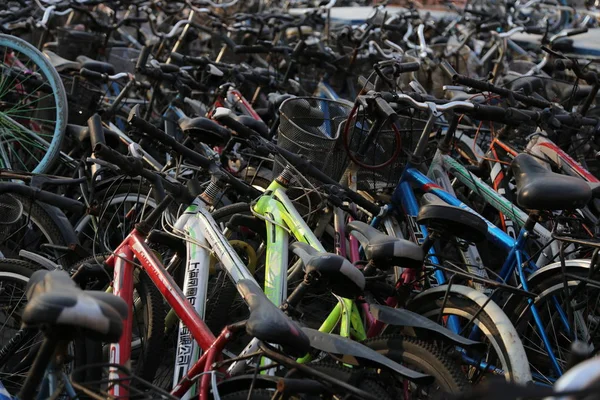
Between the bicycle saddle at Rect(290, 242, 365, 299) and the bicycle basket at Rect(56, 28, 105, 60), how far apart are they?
5494 millimetres

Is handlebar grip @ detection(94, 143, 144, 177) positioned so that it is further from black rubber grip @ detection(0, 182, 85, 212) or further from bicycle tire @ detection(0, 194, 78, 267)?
bicycle tire @ detection(0, 194, 78, 267)

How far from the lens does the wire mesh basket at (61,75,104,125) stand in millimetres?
6375

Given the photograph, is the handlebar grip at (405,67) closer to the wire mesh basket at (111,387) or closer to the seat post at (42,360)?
the wire mesh basket at (111,387)

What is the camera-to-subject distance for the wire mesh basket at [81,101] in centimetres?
638

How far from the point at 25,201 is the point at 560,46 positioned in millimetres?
5464

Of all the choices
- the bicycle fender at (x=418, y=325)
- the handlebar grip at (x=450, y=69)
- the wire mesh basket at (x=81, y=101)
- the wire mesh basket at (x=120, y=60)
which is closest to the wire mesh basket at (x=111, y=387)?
the bicycle fender at (x=418, y=325)

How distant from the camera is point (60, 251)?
16.2ft

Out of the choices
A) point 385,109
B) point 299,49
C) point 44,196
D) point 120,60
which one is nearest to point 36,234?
point 44,196

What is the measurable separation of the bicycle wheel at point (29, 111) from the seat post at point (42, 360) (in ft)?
10.5

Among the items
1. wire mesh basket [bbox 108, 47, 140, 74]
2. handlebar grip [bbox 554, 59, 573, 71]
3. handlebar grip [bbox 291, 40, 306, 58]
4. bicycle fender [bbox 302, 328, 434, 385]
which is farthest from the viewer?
wire mesh basket [bbox 108, 47, 140, 74]

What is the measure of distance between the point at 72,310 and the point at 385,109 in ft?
8.05

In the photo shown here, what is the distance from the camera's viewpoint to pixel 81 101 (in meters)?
6.40

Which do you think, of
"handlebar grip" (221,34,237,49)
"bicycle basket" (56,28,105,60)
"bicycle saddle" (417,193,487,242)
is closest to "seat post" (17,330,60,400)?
"bicycle saddle" (417,193,487,242)

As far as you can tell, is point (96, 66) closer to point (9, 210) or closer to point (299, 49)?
point (9, 210)
